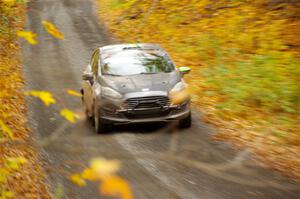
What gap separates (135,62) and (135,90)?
1167 mm

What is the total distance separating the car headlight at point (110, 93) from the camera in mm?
10484

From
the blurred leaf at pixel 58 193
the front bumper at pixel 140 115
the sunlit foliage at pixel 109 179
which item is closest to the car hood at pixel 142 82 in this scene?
the front bumper at pixel 140 115

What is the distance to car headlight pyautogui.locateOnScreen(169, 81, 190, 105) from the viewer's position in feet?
34.6

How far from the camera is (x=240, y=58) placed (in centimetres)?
1633

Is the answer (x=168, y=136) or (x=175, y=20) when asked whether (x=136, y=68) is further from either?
(x=175, y=20)

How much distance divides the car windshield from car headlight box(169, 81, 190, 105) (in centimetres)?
60

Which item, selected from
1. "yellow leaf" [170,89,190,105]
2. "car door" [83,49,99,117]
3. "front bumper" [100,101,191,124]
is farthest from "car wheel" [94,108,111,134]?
"yellow leaf" [170,89,190,105]

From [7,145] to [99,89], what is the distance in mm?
2280

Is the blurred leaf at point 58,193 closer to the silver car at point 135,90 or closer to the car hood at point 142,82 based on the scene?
the silver car at point 135,90

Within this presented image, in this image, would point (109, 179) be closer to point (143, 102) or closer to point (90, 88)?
point (143, 102)

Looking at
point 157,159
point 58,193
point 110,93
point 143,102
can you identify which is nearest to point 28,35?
point 58,193

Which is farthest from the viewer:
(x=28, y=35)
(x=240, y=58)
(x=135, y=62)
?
(x=240, y=58)

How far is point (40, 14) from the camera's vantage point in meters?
30.5

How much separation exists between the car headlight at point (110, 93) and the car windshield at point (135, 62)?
A: 637 millimetres
